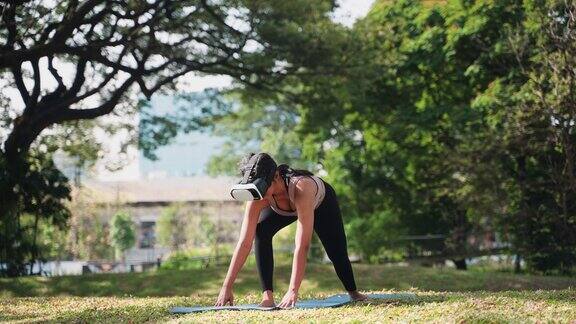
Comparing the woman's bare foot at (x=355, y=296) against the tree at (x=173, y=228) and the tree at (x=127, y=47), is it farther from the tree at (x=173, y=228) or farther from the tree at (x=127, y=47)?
the tree at (x=173, y=228)

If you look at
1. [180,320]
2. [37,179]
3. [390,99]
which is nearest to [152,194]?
[390,99]

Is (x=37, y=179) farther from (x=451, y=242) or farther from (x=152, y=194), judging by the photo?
(x=152, y=194)

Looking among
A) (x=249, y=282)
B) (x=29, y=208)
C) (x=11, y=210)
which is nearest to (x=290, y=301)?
(x=249, y=282)

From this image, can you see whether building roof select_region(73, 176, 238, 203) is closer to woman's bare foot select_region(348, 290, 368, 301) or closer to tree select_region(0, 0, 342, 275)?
tree select_region(0, 0, 342, 275)

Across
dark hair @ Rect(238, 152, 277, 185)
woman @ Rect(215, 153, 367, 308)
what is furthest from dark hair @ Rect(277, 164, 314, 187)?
dark hair @ Rect(238, 152, 277, 185)

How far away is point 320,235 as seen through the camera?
804cm

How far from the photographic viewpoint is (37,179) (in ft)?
64.6

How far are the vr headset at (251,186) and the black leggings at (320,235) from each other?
0.75 m

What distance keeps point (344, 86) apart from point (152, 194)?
3424cm

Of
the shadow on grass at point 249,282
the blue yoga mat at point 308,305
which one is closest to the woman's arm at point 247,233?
the blue yoga mat at point 308,305

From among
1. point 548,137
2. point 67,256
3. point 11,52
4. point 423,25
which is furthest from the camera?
point 67,256

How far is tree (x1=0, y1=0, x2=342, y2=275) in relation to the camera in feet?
60.8

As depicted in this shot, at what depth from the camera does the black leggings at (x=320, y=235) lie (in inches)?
305

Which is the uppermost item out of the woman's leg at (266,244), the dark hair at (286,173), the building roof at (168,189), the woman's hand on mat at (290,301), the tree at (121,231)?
the building roof at (168,189)
